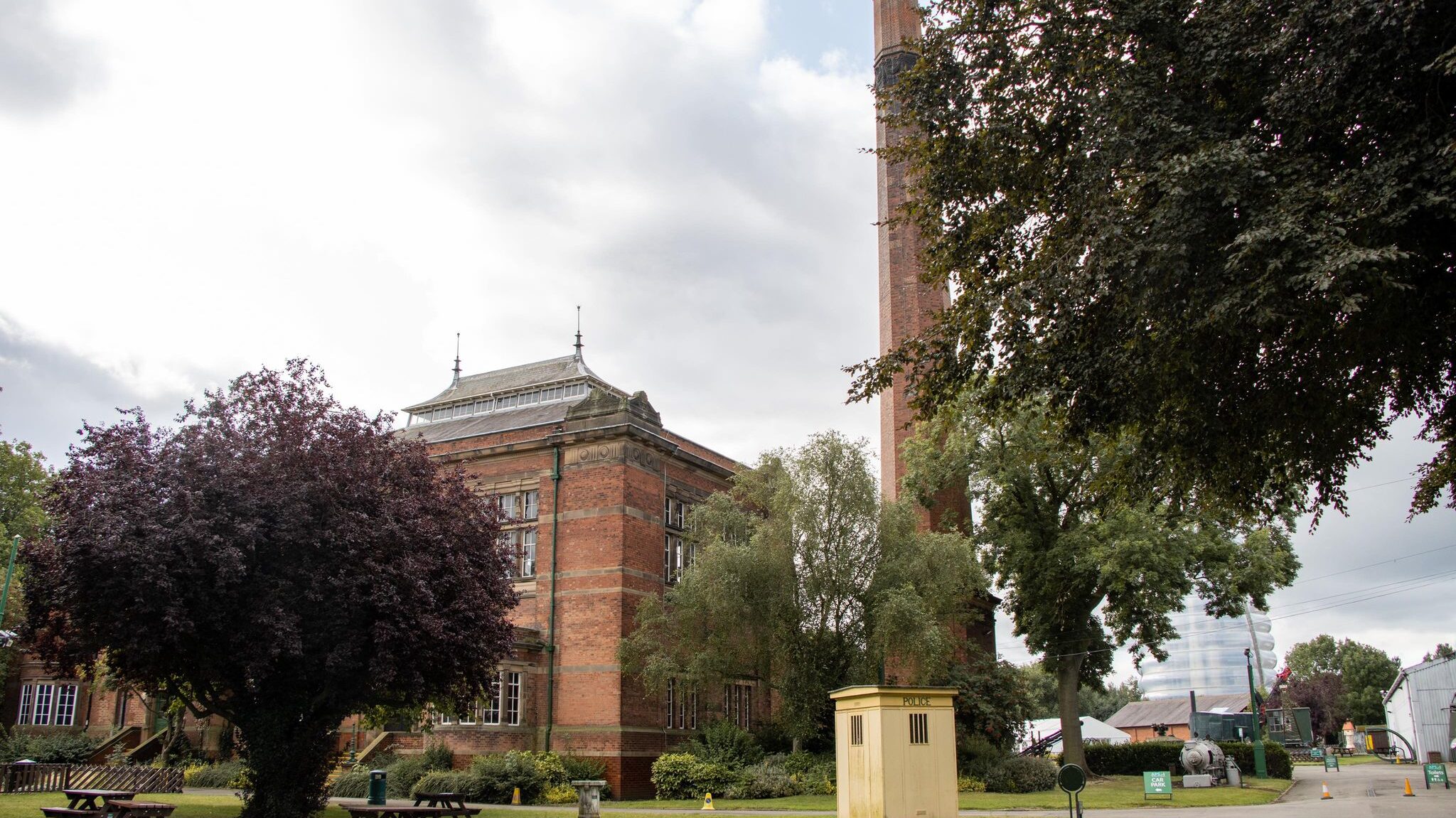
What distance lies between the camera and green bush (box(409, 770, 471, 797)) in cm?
2702

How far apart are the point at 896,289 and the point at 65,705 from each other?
35870 millimetres

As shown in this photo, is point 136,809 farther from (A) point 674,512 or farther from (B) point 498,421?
(B) point 498,421

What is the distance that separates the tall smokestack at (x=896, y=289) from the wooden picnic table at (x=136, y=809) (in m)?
26.0

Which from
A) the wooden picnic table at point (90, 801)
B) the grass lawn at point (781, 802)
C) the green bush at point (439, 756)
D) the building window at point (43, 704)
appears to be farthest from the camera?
the building window at point (43, 704)

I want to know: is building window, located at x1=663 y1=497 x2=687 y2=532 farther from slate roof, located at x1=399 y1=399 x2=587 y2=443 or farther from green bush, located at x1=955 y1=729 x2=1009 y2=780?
green bush, located at x1=955 y1=729 x2=1009 y2=780

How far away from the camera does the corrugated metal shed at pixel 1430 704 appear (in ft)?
185

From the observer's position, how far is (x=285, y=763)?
18500 mm

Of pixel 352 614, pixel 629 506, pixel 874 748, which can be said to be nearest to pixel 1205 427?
pixel 874 748

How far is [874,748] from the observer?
13.0 metres

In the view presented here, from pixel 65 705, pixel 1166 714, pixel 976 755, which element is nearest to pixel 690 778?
pixel 976 755

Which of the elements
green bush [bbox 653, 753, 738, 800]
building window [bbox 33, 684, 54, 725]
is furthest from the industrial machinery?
building window [bbox 33, 684, 54, 725]

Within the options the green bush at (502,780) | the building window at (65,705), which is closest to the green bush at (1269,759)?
the green bush at (502,780)

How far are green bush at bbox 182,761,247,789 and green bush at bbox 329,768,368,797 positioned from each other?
14.7ft

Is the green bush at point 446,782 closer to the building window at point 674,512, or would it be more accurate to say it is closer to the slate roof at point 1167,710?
the building window at point 674,512
